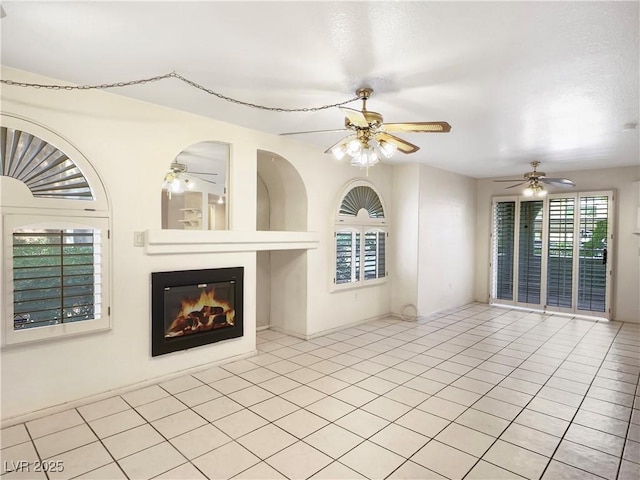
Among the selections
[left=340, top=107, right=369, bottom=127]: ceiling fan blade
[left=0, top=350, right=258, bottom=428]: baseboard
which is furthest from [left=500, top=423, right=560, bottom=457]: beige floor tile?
[left=0, top=350, right=258, bottom=428]: baseboard

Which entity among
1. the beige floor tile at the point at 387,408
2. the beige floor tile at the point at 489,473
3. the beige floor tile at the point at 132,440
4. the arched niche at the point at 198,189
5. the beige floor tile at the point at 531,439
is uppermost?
the arched niche at the point at 198,189

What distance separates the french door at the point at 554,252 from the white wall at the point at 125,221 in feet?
17.5

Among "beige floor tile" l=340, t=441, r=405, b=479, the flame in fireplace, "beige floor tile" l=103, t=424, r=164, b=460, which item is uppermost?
the flame in fireplace

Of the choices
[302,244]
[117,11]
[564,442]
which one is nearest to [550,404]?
[564,442]

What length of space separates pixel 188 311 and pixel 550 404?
3430 millimetres

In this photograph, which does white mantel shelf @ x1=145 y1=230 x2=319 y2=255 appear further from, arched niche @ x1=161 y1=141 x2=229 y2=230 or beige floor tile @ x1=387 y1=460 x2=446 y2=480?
beige floor tile @ x1=387 y1=460 x2=446 y2=480

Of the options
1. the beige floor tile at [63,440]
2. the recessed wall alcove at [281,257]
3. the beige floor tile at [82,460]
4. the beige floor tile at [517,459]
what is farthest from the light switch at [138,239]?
the beige floor tile at [517,459]

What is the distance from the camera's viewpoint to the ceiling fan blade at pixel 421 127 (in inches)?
103

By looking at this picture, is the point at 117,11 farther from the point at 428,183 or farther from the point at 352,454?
the point at 428,183

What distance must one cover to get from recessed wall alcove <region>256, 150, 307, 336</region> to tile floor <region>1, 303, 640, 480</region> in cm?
74

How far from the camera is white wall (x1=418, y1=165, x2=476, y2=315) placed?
620cm

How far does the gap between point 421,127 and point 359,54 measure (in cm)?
70

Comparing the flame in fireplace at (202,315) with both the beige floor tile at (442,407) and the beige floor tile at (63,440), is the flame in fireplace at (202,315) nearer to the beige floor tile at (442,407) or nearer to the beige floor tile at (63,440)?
the beige floor tile at (63,440)

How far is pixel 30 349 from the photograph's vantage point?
9.18ft
